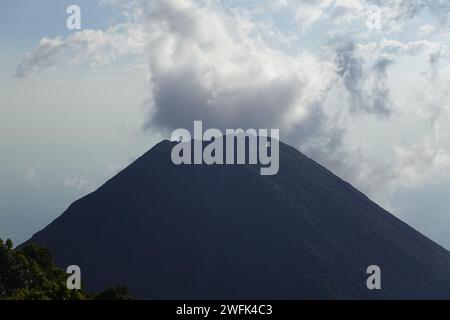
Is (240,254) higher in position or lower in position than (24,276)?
higher

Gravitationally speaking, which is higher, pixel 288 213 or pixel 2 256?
pixel 288 213

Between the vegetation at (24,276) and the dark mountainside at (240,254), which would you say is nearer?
the vegetation at (24,276)

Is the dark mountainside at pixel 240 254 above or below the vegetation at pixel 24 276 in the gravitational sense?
above

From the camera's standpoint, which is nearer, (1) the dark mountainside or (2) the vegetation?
(2) the vegetation

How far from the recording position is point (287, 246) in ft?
595

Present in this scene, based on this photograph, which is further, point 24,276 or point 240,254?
point 240,254

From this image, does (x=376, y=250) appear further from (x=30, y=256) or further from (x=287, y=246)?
(x=30, y=256)

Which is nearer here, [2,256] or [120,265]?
[2,256]

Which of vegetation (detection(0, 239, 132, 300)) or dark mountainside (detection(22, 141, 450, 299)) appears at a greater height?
dark mountainside (detection(22, 141, 450, 299))
